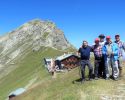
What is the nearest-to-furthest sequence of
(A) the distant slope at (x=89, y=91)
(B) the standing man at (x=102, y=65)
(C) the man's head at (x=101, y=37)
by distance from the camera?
(A) the distant slope at (x=89, y=91) → (C) the man's head at (x=101, y=37) → (B) the standing man at (x=102, y=65)

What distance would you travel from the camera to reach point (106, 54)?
108 ft

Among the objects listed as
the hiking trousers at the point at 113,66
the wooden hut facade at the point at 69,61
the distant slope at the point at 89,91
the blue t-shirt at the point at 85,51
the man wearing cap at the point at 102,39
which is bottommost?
the distant slope at the point at 89,91

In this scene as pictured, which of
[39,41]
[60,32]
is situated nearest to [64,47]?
[39,41]

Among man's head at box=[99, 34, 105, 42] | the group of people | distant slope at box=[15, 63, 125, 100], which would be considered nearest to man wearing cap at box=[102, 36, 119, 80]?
the group of people

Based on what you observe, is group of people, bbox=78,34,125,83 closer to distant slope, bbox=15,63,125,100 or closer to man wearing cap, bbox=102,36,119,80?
man wearing cap, bbox=102,36,119,80

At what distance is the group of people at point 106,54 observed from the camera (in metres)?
32.8

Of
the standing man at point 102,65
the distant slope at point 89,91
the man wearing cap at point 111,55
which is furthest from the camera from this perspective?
the standing man at point 102,65

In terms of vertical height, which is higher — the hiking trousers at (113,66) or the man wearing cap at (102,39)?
the man wearing cap at (102,39)

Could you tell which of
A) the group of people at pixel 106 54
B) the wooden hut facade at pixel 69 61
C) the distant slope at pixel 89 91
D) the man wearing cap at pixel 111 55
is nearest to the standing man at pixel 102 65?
the group of people at pixel 106 54

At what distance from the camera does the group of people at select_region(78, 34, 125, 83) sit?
32.8 meters

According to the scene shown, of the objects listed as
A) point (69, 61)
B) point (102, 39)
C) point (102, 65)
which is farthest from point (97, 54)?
point (69, 61)

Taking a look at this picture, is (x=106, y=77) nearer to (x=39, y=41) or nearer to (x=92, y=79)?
(x=92, y=79)

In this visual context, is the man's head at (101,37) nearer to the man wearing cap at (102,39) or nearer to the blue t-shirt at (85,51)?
the man wearing cap at (102,39)

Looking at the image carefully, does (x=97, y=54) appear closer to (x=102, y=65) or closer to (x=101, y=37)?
(x=102, y=65)
